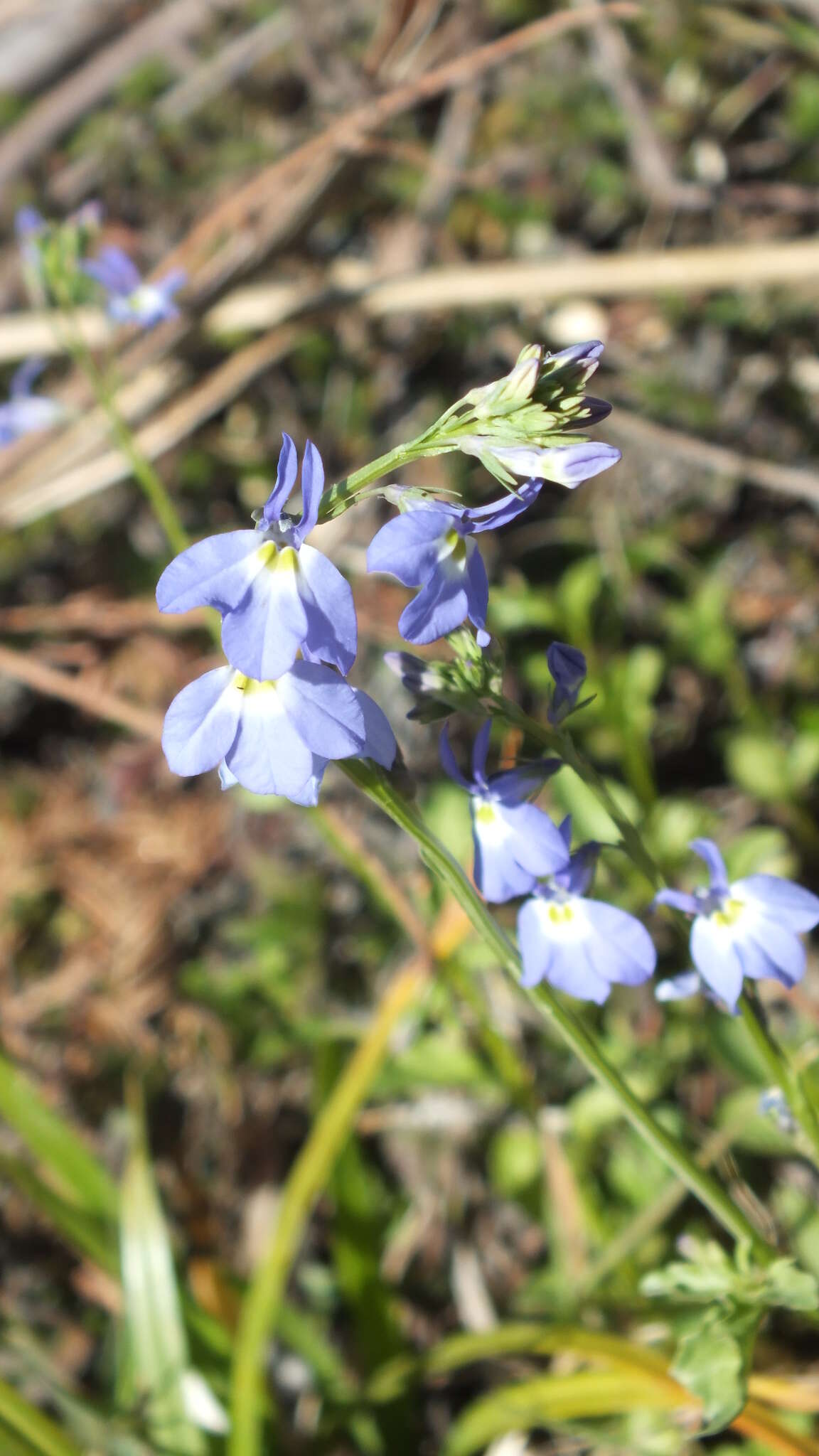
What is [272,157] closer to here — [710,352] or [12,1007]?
[710,352]

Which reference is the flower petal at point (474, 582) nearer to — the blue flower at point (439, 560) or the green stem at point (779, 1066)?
the blue flower at point (439, 560)

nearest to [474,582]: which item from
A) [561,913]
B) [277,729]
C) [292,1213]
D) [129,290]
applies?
[277,729]

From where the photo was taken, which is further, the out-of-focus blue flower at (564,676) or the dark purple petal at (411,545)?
the out-of-focus blue flower at (564,676)

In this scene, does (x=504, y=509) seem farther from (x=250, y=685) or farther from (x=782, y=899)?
(x=782, y=899)

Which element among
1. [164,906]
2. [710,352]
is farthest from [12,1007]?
[710,352]

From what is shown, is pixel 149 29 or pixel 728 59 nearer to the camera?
pixel 728 59

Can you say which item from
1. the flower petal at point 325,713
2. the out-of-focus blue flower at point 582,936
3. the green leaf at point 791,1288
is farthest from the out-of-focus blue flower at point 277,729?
the green leaf at point 791,1288

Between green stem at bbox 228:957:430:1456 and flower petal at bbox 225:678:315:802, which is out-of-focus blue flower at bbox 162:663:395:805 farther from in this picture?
green stem at bbox 228:957:430:1456
